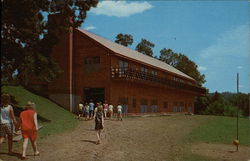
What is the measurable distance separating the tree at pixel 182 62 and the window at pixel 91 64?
123 feet

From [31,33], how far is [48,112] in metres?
8.00

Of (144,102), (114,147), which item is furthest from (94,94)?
(114,147)

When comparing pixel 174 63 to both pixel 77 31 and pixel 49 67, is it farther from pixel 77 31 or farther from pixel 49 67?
pixel 49 67

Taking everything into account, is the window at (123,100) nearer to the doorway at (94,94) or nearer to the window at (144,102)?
the doorway at (94,94)

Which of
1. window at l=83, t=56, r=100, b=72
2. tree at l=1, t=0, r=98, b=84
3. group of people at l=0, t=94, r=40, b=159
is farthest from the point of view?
window at l=83, t=56, r=100, b=72

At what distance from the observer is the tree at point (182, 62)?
207 feet

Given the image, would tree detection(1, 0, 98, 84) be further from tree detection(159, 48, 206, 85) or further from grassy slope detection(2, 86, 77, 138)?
tree detection(159, 48, 206, 85)

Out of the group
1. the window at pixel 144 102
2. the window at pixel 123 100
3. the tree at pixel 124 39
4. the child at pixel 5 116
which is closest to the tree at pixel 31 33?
the child at pixel 5 116

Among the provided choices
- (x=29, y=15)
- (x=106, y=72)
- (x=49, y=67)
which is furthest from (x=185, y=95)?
(x=29, y=15)

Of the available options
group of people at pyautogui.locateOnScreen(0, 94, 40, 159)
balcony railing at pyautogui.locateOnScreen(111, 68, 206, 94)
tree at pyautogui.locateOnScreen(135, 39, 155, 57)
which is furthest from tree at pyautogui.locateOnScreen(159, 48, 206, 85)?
group of people at pyautogui.locateOnScreen(0, 94, 40, 159)

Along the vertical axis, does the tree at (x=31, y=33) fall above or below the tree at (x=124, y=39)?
below

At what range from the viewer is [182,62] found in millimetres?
64062

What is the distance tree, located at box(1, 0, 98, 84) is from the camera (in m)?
16.7

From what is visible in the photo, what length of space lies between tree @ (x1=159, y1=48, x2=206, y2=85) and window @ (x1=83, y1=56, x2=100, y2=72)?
123 feet
